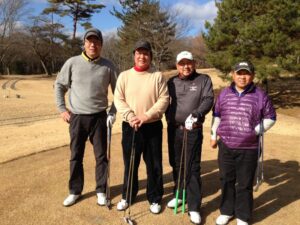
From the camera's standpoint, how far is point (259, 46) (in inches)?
579

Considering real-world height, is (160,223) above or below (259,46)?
below

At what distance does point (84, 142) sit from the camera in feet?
14.0

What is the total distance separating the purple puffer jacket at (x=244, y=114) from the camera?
3.57 metres

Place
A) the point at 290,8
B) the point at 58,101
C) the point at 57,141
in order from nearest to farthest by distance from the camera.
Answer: the point at 58,101
the point at 57,141
the point at 290,8

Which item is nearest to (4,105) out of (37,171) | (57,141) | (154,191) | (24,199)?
(57,141)

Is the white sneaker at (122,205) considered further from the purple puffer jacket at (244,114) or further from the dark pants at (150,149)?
the purple puffer jacket at (244,114)

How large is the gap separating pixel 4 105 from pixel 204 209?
12.7 meters

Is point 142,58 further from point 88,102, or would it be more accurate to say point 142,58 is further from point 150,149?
point 150,149

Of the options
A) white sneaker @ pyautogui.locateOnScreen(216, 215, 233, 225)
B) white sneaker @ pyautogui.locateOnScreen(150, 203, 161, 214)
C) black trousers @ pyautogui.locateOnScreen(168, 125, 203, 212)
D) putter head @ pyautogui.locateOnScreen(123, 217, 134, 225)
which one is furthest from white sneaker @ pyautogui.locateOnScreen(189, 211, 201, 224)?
putter head @ pyautogui.locateOnScreen(123, 217, 134, 225)

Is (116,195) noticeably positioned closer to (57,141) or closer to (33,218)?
(33,218)

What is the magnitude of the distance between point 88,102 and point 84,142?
1.63 feet

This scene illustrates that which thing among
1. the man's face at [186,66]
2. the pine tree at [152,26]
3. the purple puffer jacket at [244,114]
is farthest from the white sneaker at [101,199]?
the pine tree at [152,26]

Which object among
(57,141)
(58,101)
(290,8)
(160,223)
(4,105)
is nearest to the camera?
(160,223)

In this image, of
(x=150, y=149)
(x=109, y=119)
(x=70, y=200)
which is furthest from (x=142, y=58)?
(x=70, y=200)
